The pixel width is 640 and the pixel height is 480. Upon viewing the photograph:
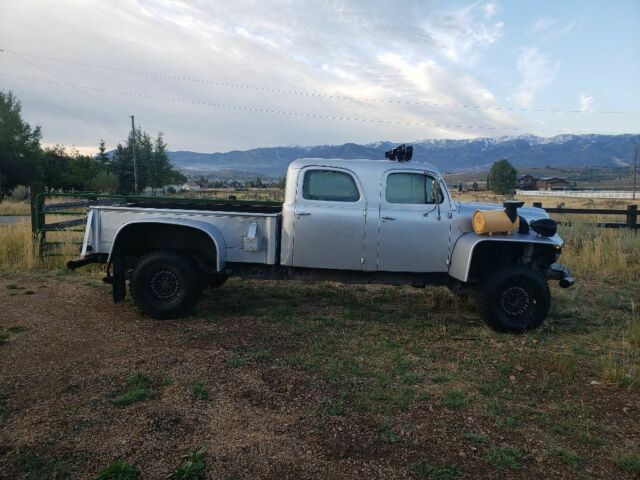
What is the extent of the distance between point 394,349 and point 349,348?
476 mm

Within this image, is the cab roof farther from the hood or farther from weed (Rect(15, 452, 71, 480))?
weed (Rect(15, 452, 71, 480))

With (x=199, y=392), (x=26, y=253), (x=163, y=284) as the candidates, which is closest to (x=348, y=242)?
(x=163, y=284)

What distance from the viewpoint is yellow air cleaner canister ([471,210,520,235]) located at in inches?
223

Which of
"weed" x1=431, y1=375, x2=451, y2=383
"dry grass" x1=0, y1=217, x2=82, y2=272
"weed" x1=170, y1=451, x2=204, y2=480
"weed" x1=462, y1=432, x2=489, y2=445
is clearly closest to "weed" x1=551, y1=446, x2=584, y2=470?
"weed" x1=462, y1=432, x2=489, y2=445

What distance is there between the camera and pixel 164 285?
6012 millimetres

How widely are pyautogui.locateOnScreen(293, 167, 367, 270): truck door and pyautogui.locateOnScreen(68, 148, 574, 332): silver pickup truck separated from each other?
0.01 meters

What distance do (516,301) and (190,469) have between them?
4342 mm

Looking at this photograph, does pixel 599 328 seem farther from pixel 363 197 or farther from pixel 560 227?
pixel 560 227

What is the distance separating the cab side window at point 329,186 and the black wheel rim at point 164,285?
1.89 meters

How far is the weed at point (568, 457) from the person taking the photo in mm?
3162

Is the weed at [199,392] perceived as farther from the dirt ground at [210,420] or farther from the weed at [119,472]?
the weed at [119,472]

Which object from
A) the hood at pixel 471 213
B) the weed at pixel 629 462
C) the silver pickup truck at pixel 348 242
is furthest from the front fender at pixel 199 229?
the weed at pixel 629 462

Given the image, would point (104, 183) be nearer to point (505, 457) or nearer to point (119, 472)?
point (119, 472)

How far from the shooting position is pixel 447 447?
3.33 metres
